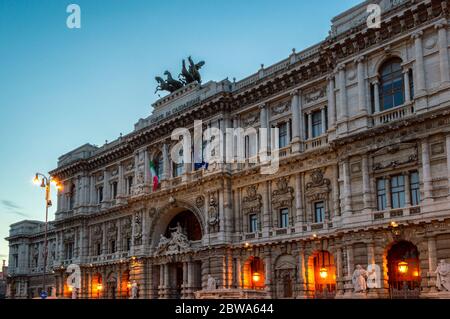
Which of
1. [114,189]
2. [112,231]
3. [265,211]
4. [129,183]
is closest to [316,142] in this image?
[265,211]

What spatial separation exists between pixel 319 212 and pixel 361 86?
26.6ft

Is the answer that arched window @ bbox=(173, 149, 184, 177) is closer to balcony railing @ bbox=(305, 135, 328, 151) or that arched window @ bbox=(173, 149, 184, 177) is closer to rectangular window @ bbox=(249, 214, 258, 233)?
rectangular window @ bbox=(249, 214, 258, 233)

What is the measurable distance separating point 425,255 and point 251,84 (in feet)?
58.8

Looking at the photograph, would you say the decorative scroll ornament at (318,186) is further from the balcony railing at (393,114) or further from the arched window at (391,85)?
the arched window at (391,85)

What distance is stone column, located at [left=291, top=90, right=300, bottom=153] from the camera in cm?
3559

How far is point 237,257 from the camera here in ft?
126

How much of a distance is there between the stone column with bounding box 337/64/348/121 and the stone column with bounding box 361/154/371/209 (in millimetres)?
3028

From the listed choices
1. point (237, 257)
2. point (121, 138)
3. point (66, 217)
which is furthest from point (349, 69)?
point (66, 217)

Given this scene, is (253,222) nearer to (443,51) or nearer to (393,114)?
(393,114)

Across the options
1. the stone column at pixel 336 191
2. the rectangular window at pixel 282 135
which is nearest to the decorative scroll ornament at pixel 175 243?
the rectangular window at pixel 282 135

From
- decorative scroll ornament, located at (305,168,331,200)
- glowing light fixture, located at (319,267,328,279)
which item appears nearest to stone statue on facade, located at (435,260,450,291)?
glowing light fixture, located at (319,267,328,279)

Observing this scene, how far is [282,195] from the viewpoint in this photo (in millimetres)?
36188

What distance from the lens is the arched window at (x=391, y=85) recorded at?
30.3 meters
